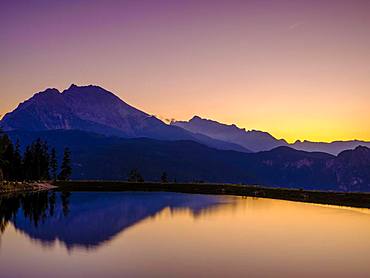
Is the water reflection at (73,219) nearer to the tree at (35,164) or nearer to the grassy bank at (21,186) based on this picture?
the grassy bank at (21,186)

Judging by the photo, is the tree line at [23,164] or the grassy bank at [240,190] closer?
the grassy bank at [240,190]

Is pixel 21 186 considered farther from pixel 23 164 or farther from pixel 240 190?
pixel 240 190

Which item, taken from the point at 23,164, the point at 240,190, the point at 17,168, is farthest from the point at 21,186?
the point at 240,190

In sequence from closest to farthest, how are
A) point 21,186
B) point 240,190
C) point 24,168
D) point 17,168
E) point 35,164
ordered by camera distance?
point 240,190 → point 21,186 → point 17,168 → point 24,168 → point 35,164

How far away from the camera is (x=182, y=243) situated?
126ft

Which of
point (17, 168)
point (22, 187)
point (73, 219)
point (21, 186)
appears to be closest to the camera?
point (73, 219)

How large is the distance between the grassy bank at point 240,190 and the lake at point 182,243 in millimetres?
17788

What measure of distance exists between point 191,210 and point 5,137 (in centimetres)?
7580

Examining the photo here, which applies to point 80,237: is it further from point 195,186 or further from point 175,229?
point 195,186

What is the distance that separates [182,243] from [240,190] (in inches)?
2674

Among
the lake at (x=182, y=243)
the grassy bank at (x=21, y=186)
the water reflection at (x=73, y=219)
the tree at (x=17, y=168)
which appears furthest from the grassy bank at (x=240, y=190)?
the water reflection at (x=73, y=219)

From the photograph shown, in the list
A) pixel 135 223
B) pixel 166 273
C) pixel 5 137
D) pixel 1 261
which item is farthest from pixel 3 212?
pixel 5 137

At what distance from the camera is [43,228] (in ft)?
152

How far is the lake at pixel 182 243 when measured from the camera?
95.7ft
